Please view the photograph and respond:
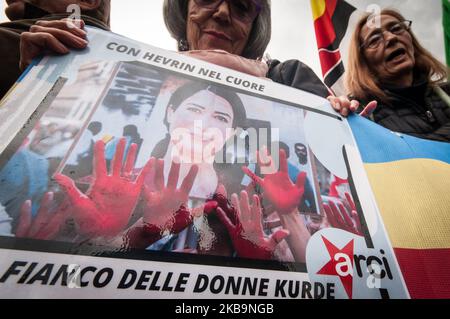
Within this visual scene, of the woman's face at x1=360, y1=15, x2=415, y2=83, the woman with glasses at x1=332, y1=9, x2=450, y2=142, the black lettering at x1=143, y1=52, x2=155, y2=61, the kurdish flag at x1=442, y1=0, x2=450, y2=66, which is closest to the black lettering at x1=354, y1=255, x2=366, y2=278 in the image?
the black lettering at x1=143, y1=52, x2=155, y2=61

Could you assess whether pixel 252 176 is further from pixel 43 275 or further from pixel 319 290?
pixel 43 275

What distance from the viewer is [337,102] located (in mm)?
754

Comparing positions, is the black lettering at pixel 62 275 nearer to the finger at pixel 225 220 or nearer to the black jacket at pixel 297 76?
the finger at pixel 225 220

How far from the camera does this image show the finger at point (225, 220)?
0.42m

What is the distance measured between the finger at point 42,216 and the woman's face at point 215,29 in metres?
0.89

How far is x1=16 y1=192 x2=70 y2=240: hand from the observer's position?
32cm

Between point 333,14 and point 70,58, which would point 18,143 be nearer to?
point 70,58

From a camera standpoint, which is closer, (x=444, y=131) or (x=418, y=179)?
(x=418, y=179)

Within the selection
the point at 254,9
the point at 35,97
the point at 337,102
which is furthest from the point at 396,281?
the point at 254,9

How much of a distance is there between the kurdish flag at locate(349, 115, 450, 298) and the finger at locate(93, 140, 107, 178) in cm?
61

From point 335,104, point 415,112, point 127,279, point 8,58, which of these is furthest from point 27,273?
point 415,112

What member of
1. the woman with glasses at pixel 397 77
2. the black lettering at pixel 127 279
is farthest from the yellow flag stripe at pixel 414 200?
the black lettering at pixel 127 279

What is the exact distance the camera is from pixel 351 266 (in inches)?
17.2

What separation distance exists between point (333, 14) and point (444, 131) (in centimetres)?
127
